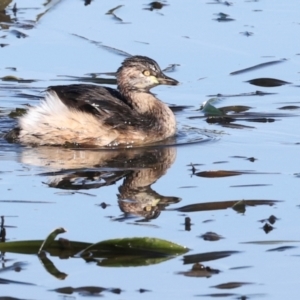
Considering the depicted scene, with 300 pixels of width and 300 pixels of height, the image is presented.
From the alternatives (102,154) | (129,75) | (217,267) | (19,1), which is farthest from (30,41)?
(217,267)

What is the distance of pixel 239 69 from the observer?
13.5 metres

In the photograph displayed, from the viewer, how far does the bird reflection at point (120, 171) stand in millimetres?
8539

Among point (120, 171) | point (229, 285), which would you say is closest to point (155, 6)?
point (120, 171)

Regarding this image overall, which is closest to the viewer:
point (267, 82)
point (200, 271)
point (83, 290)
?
point (83, 290)

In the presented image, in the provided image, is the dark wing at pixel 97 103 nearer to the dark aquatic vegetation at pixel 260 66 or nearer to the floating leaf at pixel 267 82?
the floating leaf at pixel 267 82

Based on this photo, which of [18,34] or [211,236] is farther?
[18,34]

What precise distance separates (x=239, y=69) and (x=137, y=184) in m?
4.59

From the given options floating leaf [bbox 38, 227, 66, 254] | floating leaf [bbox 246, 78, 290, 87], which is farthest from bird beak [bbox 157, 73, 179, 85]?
floating leaf [bbox 38, 227, 66, 254]

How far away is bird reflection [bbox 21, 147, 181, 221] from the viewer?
8539mm

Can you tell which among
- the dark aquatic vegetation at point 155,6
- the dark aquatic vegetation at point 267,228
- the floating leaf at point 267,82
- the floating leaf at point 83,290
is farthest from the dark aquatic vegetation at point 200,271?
the dark aquatic vegetation at point 155,6

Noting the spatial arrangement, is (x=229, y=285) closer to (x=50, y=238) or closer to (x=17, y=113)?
(x=50, y=238)

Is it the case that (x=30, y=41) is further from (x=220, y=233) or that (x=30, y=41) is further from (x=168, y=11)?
(x=220, y=233)

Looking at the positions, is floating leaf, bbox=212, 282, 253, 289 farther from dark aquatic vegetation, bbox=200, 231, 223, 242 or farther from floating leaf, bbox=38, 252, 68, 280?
floating leaf, bbox=38, 252, 68, 280

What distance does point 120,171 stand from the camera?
31.8ft
